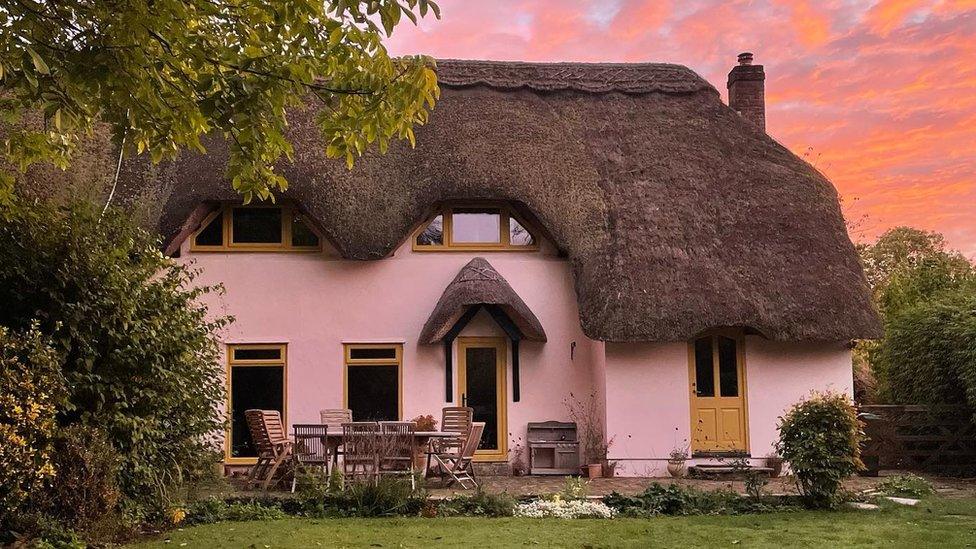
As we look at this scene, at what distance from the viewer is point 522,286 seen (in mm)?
14383

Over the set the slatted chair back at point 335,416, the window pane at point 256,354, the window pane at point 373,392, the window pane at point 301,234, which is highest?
the window pane at point 301,234

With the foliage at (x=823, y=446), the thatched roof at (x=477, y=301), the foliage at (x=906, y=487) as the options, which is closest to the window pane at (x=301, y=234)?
the thatched roof at (x=477, y=301)

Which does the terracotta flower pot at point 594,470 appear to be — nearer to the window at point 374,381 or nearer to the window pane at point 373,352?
the window at point 374,381

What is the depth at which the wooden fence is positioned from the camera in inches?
544

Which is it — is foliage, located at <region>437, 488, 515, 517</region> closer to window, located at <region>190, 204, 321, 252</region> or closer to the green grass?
the green grass

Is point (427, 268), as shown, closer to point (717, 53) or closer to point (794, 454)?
point (794, 454)

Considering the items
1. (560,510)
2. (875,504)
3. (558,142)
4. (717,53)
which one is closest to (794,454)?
(875,504)

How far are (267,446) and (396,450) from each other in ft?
6.28

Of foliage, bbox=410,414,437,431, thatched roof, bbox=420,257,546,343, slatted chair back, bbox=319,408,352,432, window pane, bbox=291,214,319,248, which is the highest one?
window pane, bbox=291,214,319,248

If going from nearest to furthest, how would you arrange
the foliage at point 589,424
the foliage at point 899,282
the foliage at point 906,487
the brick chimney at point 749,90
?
the foliage at point 906,487
the foliage at point 589,424
the foliage at point 899,282
the brick chimney at point 749,90

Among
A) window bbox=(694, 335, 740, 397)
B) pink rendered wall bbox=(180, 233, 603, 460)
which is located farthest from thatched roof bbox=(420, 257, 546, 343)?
window bbox=(694, 335, 740, 397)

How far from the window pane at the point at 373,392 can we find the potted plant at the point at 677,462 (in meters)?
4.29

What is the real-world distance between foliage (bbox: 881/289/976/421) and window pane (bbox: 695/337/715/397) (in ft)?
11.9

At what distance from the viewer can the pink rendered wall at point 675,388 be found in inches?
530
